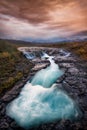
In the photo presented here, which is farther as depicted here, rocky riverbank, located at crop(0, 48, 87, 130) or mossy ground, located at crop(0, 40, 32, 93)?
mossy ground, located at crop(0, 40, 32, 93)

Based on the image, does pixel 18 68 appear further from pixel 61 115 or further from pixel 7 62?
pixel 61 115

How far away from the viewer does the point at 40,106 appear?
17.8 metres

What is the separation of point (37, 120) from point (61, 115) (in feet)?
6.77

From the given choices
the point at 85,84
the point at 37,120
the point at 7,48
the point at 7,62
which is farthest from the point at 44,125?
the point at 7,48

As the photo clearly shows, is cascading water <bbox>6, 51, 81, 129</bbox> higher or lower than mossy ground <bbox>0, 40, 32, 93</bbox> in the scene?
lower

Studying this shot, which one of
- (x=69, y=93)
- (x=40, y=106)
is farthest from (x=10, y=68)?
(x=40, y=106)

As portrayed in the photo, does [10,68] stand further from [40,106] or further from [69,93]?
[40,106]

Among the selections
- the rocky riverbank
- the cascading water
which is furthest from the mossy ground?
the cascading water

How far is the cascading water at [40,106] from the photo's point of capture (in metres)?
15.8

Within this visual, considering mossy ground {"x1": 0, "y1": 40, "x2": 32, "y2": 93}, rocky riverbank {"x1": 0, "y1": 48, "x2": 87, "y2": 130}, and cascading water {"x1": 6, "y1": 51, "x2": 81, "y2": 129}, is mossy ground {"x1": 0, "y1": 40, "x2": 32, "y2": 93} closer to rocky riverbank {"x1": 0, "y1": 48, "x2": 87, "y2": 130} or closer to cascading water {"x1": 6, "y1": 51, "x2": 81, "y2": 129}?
rocky riverbank {"x1": 0, "y1": 48, "x2": 87, "y2": 130}

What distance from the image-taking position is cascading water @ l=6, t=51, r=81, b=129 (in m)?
15.8

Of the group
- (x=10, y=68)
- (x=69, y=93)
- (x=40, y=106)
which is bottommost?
(x=40, y=106)

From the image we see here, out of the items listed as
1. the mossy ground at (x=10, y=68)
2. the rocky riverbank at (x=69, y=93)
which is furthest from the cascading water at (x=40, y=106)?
the mossy ground at (x=10, y=68)

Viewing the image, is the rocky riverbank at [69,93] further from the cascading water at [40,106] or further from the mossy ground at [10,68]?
the mossy ground at [10,68]
